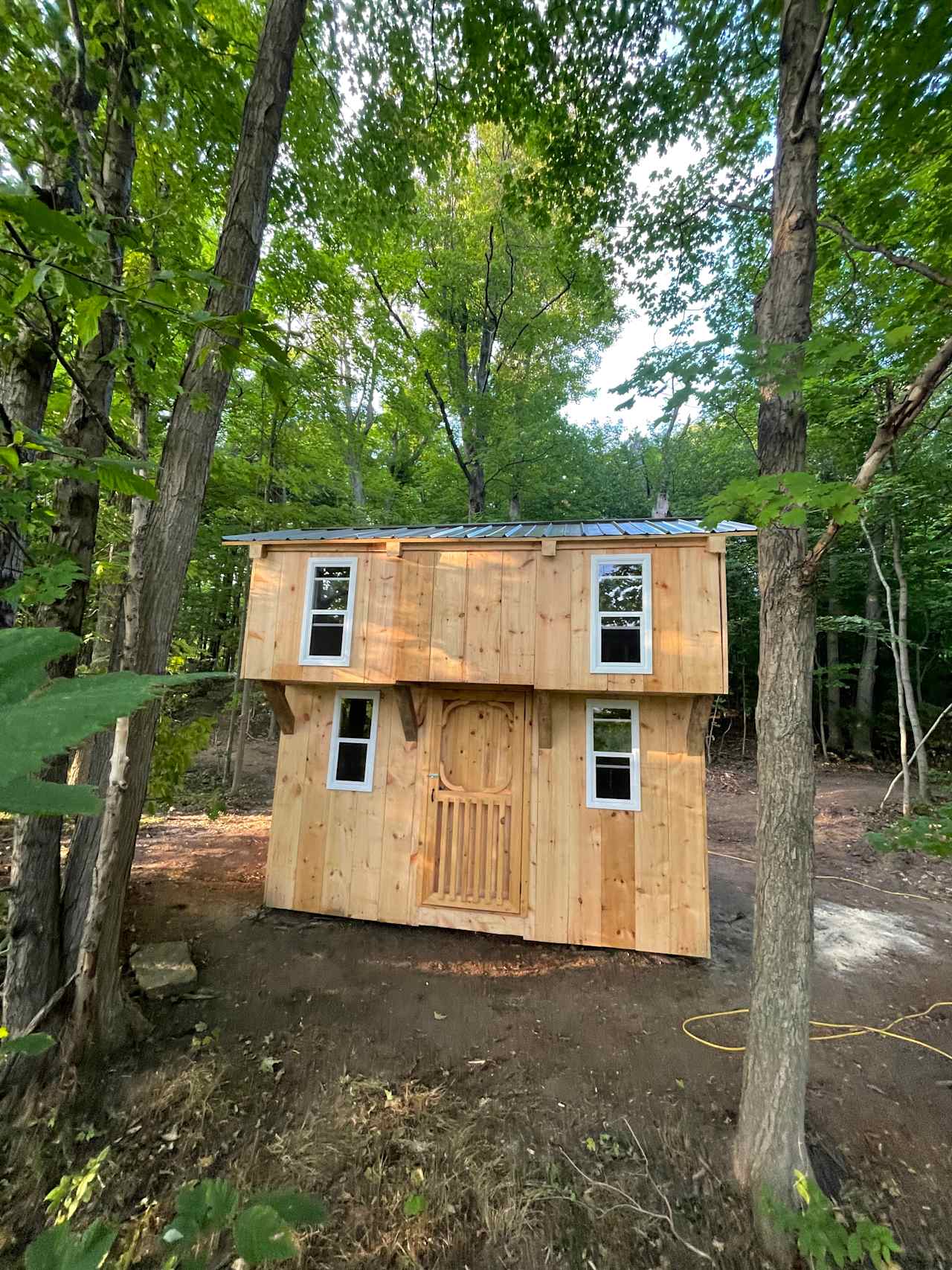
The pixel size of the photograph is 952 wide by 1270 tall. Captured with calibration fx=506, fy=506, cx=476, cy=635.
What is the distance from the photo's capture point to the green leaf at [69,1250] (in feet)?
2.44

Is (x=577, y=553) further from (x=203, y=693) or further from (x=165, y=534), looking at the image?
(x=203, y=693)

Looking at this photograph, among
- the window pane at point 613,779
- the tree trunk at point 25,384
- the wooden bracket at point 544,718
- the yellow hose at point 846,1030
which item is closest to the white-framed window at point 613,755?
the window pane at point 613,779

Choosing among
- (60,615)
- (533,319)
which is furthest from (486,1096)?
(533,319)

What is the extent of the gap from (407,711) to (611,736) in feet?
7.31

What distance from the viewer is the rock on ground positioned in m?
4.15

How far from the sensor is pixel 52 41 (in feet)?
8.48

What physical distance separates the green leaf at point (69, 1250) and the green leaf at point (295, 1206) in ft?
0.80

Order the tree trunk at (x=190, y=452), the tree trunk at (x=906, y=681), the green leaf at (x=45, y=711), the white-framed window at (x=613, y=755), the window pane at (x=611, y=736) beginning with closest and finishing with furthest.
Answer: the green leaf at (x=45, y=711)
the tree trunk at (x=190, y=452)
the white-framed window at (x=613, y=755)
the window pane at (x=611, y=736)
the tree trunk at (x=906, y=681)

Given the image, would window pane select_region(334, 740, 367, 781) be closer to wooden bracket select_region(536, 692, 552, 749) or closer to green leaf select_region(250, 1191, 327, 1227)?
wooden bracket select_region(536, 692, 552, 749)

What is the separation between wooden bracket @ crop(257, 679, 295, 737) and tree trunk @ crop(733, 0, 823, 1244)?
493cm

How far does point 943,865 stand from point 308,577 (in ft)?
33.0

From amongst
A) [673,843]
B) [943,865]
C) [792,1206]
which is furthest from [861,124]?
[943,865]

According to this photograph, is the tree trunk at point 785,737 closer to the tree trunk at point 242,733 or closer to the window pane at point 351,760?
the window pane at point 351,760

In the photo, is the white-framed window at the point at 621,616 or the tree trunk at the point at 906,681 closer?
the white-framed window at the point at 621,616
